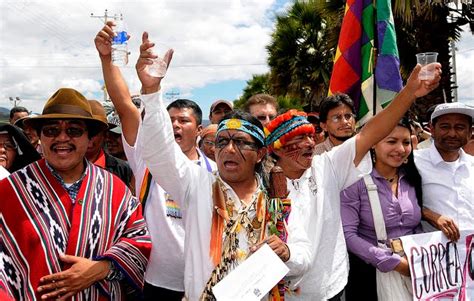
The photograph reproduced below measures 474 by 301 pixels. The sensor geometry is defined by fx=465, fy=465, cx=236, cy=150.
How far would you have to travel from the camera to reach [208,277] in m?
2.19

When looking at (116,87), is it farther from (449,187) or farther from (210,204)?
(449,187)

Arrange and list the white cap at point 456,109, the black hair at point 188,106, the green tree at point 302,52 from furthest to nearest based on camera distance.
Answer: the green tree at point 302,52
the black hair at point 188,106
the white cap at point 456,109

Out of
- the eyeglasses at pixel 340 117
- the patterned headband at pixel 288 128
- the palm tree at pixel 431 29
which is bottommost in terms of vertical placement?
the patterned headband at pixel 288 128

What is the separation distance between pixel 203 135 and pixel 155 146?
6.98 ft

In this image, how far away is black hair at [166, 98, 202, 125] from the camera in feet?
11.5

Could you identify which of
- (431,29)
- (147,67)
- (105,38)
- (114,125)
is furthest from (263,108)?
(431,29)

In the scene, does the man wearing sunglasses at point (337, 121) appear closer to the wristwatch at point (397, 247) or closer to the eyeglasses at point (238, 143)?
the wristwatch at point (397, 247)

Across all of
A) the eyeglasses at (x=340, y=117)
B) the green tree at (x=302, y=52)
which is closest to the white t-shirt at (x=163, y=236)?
the eyeglasses at (x=340, y=117)

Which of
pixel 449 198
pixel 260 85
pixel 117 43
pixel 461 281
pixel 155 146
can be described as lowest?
pixel 461 281

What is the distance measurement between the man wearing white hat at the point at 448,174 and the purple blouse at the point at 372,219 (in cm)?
20

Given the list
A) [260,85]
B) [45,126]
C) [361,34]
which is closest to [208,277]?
[45,126]

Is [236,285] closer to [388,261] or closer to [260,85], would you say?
[388,261]

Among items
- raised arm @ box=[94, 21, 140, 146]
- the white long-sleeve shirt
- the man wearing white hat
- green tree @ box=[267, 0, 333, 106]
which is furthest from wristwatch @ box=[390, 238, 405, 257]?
green tree @ box=[267, 0, 333, 106]

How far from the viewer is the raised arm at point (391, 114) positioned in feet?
8.52
